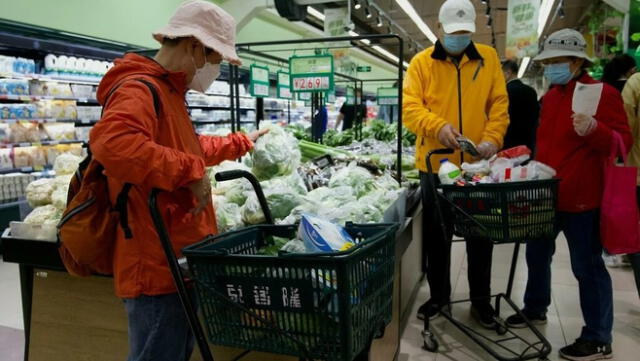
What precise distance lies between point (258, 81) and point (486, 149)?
275 centimetres

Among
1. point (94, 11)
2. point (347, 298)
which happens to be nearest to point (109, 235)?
point (347, 298)

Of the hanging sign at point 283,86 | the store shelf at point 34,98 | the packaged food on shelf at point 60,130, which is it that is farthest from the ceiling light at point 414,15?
the packaged food on shelf at point 60,130

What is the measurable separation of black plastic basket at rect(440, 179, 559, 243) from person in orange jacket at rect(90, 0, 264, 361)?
139 cm

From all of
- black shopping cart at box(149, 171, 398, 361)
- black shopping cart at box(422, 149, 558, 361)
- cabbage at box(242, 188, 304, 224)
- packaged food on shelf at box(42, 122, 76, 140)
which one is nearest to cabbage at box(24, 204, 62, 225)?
cabbage at box(242, 188, 304, 224)

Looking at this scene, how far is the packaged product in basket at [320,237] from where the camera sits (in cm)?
143

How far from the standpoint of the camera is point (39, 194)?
2623mm

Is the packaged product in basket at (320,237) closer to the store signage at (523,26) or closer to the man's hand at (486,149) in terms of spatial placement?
the man's hand at (486,149)

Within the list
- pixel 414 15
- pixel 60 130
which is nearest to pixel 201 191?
pixel 60 130

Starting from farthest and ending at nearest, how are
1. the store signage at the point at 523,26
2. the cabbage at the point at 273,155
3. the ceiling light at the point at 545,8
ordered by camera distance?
the ceiling light at the point at 545,8 < the store signage at the point at 523,26 < the cabbage at the point at 273,155

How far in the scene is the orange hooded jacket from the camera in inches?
54.1

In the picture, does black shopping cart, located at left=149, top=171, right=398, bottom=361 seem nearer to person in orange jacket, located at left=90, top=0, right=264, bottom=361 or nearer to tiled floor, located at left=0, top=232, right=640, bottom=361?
person in orange jacket, located at left=90, top=0, right=264, bottom=361

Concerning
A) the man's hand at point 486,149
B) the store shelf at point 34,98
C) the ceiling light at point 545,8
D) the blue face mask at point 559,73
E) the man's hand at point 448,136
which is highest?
the ceiling light at point 545,8

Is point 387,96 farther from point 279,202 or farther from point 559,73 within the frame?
point 279,202

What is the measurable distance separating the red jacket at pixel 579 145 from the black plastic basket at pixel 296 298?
5.82ft
